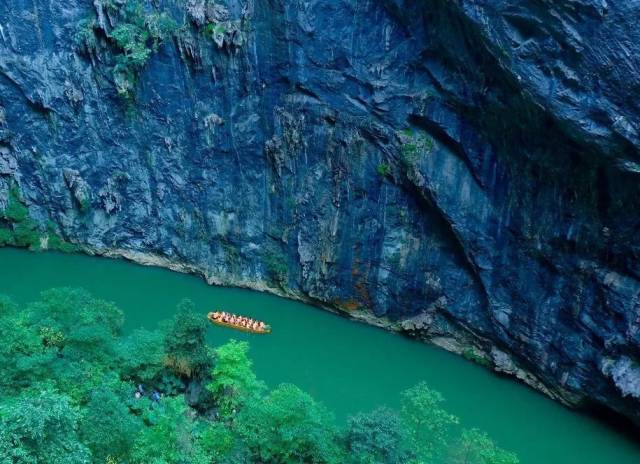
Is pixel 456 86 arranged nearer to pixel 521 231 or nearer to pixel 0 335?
pixel 521 231

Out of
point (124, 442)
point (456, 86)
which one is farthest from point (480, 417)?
point (124, 442)

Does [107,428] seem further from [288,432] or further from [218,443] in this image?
[288,432]

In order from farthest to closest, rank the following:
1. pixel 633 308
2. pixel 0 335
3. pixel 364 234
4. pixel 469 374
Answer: pixel 364 234
pixel 469 374
pixel 633 308
pixel 0 335

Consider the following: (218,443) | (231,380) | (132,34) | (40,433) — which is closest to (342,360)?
(231,380)

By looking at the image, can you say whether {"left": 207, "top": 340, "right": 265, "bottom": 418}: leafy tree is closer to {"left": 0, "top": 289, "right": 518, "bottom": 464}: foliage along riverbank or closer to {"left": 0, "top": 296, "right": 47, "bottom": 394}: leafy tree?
{"left": 0, "top": 289, "right": 518, "bottom": 464}: foliage along riverbank

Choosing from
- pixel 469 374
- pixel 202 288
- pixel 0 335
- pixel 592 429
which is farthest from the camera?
pixel 202 288

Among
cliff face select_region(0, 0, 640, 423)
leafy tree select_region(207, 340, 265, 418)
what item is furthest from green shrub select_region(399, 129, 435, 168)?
leafy tree select_region(207, 340, 265, 418)

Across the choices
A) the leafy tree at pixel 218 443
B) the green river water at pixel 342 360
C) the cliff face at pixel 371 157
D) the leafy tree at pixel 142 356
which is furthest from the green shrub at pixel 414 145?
the leafy tree at pixel 218 443

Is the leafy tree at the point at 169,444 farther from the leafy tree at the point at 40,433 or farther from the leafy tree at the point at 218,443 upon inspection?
the leafy tree at the point at 40,433
